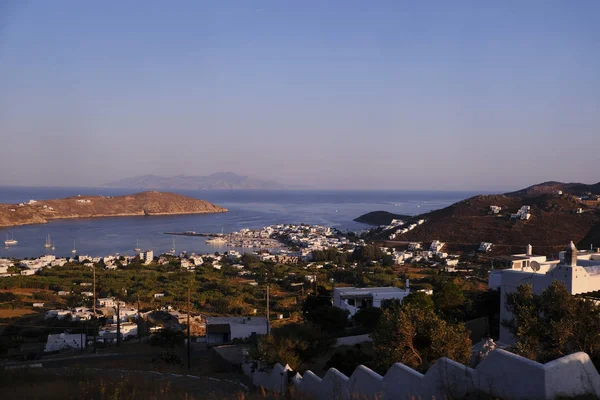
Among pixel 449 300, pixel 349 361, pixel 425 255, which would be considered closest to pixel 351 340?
pixel 449 300

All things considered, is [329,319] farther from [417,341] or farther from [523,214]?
[523,214]

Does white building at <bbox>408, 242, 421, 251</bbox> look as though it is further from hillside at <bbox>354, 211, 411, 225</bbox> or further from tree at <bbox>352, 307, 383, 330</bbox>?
hillside at <bbox>354, 211, 411, 225</bbox>

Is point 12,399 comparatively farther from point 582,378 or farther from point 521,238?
point 521,238

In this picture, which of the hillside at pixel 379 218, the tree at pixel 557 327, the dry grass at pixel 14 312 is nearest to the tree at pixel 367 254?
the dry grass at pixel 14 312

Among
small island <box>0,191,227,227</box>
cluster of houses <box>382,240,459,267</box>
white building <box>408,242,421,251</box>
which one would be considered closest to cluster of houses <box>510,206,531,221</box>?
cluster of houses <box>382,240,459,267</box>

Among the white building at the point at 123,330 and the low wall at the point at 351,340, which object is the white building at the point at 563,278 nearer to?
the low wall at the point at 351,340

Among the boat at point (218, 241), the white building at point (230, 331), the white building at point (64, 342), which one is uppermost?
the white building at point (230, 331)
